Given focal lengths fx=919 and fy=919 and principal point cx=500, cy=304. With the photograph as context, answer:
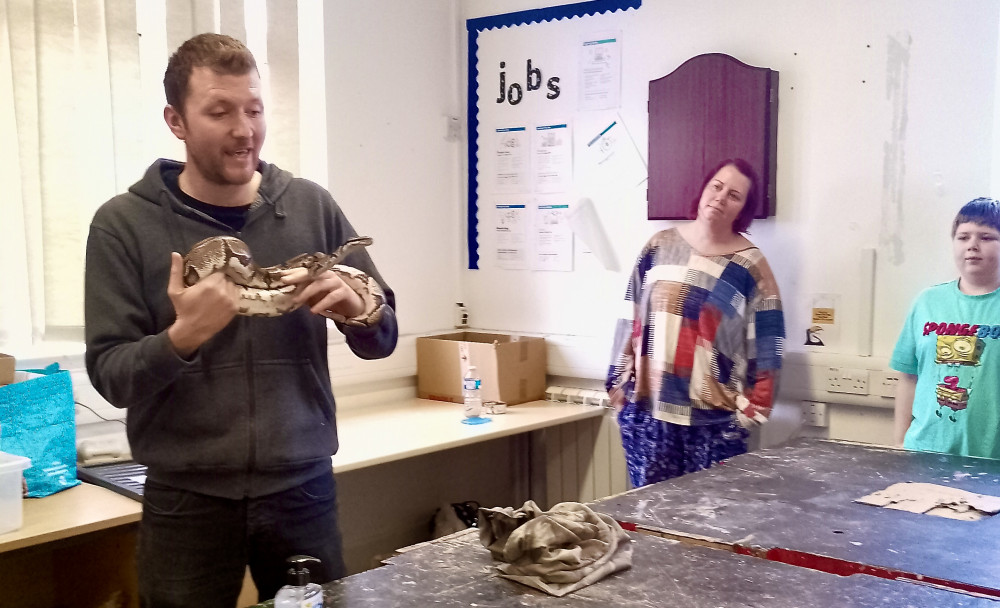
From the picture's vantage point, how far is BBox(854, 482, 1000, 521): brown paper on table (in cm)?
195

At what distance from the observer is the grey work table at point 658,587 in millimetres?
1452

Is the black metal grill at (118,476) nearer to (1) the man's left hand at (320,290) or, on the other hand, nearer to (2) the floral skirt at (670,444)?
(1) the man's left hand at (320,290)

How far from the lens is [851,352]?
3.16 meters

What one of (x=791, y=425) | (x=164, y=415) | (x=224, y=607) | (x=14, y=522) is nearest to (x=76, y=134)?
(x=14, y=522)

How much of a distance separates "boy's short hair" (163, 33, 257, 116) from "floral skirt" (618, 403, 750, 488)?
1.86 m

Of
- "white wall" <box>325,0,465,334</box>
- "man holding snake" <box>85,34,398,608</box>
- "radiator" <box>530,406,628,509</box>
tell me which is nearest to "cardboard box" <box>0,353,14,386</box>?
"man holding snake" <box>85,34,398,608</box>

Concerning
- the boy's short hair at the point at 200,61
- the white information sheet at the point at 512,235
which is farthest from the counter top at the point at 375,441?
the boy's short hair at the point at 200,61

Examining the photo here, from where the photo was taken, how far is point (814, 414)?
3.22 m

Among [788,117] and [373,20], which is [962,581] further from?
[373,20]

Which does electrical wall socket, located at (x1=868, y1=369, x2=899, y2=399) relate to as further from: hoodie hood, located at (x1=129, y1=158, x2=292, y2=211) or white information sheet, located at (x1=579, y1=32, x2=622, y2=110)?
hoodie hood, located at (x1=129, y1=158, x2=292, y2=211)

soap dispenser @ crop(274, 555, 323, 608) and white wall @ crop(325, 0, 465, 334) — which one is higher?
white wall @ crop(325, 0, 465, 334)

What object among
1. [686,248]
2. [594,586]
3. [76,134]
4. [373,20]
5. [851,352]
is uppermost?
[373,20]

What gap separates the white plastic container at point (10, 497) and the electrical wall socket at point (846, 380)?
2491mm

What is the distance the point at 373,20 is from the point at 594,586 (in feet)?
9.66
